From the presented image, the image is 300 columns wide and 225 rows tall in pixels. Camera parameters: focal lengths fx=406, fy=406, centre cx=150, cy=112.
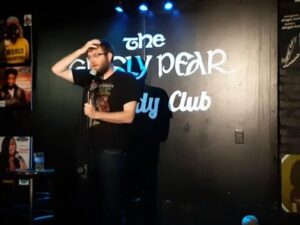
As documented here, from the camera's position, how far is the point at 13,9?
5.45 meters

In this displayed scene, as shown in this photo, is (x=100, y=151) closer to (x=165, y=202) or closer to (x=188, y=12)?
(x=165, y=202)

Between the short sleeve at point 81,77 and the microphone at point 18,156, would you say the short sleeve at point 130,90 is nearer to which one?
the short sleeve at point 81,77

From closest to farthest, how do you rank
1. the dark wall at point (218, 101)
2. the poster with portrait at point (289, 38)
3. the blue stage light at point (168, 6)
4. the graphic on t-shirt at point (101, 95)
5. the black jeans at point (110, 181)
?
1. the black jeans at point (110, 181)
2. the graphic on t-shirt at point (101, 95)
3. the poster with portrait at point (289, 38)
4. the dark wall at point (218, 101)
5. the blue stage light at point (168, 6)

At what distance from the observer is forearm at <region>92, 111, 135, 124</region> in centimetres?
395

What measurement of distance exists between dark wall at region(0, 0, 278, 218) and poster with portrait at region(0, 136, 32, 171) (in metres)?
0.54

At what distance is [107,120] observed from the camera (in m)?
3.96

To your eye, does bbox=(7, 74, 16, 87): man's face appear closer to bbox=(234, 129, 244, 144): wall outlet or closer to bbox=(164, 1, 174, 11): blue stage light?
bbox=(164, 1, 174, 11): blue stage light

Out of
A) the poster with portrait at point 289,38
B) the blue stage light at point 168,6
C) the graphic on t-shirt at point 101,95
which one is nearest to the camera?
the graphic on t-shirt at point 101,95

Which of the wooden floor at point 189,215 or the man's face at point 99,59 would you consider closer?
the man's face at point 99,59

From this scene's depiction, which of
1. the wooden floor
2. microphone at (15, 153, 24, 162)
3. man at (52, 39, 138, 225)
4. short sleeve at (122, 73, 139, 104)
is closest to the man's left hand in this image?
man at (52, 39, 138, 225)

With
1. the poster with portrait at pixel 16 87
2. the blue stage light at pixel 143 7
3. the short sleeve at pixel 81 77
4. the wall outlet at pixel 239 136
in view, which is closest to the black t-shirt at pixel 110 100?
the short sleeve at pixel 81 77

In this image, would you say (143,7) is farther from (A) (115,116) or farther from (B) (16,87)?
(B) (16,87)

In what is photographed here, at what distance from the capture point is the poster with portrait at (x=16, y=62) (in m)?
5.36

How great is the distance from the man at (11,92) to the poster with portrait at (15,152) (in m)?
0.45
